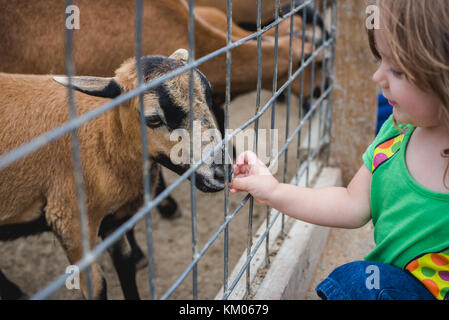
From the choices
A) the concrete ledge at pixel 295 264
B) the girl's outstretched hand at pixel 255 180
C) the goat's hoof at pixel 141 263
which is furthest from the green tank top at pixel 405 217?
the goat's hoof at pixel 141 263

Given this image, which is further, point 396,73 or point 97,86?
point 97,86

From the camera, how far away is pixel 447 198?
1.22 meters

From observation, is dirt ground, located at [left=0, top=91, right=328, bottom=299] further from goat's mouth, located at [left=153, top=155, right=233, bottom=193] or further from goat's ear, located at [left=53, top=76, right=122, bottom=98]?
goat's ear, located at [left=53, top=76, right=122, bottom=98]

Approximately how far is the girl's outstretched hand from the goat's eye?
324 mm

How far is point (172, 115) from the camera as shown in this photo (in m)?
1.58

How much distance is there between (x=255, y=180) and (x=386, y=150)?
388 millimetres

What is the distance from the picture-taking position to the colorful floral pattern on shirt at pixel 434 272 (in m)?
1.25

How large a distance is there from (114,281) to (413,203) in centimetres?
181

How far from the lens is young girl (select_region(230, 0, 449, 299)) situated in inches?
43.1

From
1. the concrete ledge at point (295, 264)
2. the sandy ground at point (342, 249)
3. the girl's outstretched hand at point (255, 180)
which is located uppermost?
the girl's outstretched hand at point (255, 180)

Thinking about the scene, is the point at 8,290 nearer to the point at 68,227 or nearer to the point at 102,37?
the point at 68,227

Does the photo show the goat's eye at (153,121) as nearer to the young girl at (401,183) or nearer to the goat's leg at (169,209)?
the young girl at (401,183)

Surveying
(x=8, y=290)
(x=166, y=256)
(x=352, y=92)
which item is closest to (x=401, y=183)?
(x=352, y=92)

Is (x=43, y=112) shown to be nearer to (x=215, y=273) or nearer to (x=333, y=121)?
(x=215, y=273)
